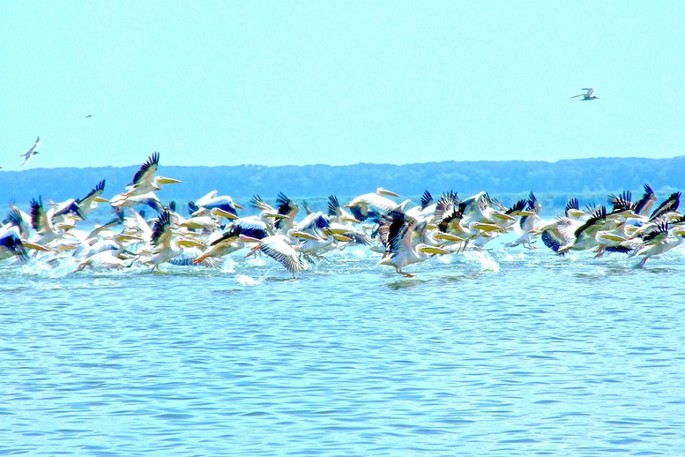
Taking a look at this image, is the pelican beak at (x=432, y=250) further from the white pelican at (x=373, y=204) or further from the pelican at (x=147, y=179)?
the pelican at (x=147, y=179)

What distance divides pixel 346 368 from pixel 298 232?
7.49m

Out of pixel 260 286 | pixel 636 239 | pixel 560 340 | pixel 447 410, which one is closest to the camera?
pixel 447 410

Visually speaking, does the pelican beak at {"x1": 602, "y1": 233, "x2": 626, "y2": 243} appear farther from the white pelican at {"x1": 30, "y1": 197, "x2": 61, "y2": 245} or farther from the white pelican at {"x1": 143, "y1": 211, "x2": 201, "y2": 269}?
the white pelican at {"x1": 30, "y1": 197, "x2": 61, "y2": 245}

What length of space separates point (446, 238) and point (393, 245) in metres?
1.42

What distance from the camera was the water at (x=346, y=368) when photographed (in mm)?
6559

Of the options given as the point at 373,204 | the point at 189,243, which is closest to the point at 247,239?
the point at 189,243

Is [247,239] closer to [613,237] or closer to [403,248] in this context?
[403,248]

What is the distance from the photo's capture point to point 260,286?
1495cm

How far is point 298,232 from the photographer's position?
16.1m

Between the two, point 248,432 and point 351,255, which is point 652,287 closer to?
point 351,255

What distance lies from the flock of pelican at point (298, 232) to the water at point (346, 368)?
558 millimetres

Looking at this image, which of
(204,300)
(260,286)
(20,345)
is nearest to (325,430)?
(20,345)

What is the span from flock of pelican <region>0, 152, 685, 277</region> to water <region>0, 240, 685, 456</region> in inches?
22.0

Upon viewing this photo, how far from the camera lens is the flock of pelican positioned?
14.5 metres
